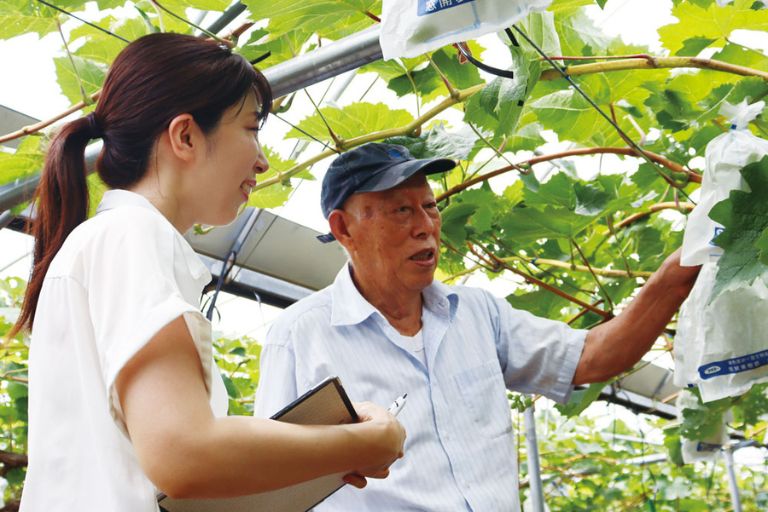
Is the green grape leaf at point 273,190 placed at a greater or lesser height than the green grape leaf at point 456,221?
greater

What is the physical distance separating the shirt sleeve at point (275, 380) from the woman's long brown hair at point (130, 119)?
2.17 feet

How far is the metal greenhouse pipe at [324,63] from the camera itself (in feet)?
5.06

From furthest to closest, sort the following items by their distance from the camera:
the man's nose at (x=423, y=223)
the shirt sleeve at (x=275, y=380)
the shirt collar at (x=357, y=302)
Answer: the man's nose at (x=423, y=223)
the shirt collar at (x=357, y=302)
the shirt sleeve at (x=275, y=380)

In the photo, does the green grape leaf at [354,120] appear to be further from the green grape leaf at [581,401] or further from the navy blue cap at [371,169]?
the green grape leaf at [581,401]

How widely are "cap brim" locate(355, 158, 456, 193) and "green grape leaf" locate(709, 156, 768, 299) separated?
2.22 ft

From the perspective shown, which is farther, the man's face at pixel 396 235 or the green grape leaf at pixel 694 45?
the man's face at pixel 396 235

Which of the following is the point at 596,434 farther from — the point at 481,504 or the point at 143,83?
the point at 143,83

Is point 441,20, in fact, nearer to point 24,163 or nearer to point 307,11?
Result: point 307,11

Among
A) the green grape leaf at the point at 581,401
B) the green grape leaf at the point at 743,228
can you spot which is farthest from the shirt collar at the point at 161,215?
the green grape leaf at the point at 581,401

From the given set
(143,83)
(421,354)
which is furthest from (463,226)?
(143,83)

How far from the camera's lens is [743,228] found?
50.2 inches

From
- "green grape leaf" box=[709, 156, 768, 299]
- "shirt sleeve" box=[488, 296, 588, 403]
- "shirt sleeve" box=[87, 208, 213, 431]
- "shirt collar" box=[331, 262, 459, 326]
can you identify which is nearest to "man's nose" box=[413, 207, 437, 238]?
"shirt collar" box=[331, 262, 459, 326]

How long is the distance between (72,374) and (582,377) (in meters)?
1.21

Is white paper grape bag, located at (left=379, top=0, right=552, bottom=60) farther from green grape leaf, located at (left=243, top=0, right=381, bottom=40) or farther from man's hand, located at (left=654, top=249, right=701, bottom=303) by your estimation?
man's hand, located at (left=654, top=249, right=701, bottom=303)
